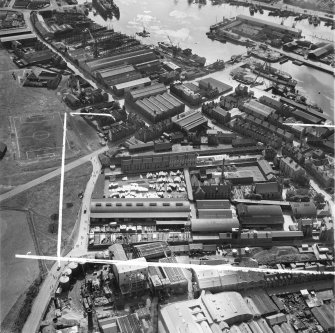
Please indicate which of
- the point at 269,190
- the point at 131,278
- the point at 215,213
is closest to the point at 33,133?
the point at 215,213

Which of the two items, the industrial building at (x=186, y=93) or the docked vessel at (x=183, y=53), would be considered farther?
the docked vessel at (x=183, y=53)

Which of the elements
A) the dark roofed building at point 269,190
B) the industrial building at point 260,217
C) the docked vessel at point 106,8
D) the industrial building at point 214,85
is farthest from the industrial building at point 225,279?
the docked vessel at point 106,8

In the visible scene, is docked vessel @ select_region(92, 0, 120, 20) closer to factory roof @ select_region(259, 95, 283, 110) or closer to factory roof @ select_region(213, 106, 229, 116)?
factory roof @ select_region(213, 106, 229, 116)

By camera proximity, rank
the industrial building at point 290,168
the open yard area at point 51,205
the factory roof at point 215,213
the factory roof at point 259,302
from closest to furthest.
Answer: the factory roof at point 259,302
the open yard area at point 51,205
the factory roof at point 215,213
the industrial building at point 290,168

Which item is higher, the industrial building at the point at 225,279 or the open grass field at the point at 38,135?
the open grass field at the point at 38,135

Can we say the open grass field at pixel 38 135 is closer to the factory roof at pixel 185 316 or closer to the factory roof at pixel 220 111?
the factory roof at pixel 220 111

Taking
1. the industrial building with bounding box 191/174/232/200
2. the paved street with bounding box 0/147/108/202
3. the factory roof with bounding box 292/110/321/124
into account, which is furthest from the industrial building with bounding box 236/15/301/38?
the paved street with bounding box 0/147/108/202

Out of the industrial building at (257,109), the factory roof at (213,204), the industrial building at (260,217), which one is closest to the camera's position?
the industrial building at (260,217)
